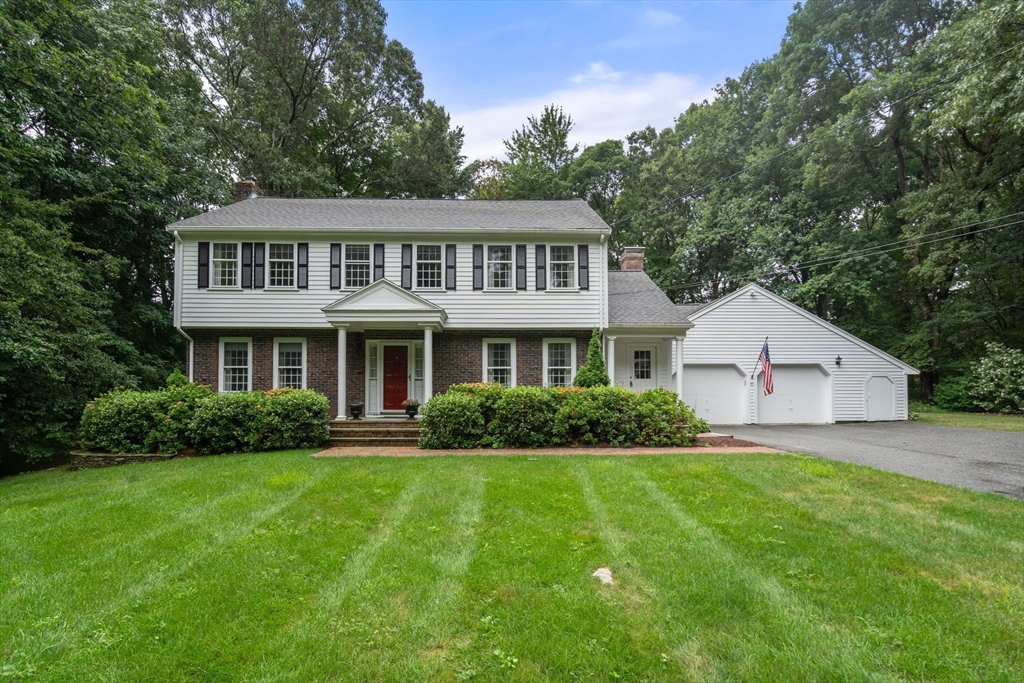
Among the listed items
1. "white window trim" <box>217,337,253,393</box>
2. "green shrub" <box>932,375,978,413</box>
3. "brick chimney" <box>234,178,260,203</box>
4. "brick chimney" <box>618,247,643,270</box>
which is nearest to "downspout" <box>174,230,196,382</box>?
"white window trim" <box>217,337,253,393</box>

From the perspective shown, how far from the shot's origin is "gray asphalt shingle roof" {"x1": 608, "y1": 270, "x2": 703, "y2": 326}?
520 inches

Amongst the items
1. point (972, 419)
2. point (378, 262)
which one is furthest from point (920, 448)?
point (378, 262)

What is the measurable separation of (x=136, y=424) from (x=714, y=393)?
15859 millimetres

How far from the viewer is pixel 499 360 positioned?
13195 mm

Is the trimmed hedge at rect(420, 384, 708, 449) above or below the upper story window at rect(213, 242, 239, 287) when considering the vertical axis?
below

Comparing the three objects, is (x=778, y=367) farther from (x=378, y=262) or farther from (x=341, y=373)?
(x=341, y=373)

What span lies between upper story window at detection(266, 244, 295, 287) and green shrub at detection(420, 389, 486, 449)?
20.7ft

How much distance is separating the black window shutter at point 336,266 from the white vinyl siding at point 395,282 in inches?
4.2

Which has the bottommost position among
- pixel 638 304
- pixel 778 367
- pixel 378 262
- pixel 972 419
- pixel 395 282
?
pixel 972 419

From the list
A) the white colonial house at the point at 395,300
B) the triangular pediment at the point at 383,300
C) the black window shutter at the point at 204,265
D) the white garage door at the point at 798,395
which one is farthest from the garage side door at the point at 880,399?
the black window shutter at the point at 204,265

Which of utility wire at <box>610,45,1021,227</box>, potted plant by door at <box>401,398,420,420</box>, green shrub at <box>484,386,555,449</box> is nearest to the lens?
green shrub at <box>484,386,555,449</box>

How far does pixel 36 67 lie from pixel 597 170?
23.4 meters

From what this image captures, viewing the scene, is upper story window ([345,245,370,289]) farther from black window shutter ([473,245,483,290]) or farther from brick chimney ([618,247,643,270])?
brick chimney ([618,247,643,270])

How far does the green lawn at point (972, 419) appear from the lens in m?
13.0
